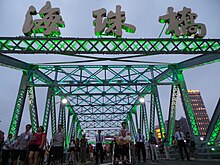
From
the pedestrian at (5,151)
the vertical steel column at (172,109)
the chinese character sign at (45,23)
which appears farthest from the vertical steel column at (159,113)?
the pedestrian at (5,151)

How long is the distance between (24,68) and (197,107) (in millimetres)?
Result: 159741

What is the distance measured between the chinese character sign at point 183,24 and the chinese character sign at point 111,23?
Result: 7.80 feet

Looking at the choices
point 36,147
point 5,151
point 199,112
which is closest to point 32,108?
point 5,151

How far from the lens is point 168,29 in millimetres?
12328

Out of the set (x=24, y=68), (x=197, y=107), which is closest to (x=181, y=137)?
(x=24, y=68)

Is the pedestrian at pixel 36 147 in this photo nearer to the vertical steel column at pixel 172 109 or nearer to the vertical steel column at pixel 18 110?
the vertical steel column at pixel 18 110

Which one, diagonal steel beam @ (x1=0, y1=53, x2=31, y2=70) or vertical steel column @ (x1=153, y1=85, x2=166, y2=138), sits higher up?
diagonal steel beam @ (x1=0, y1=53, x2=31, y2=70)

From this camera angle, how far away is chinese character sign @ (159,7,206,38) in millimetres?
12273

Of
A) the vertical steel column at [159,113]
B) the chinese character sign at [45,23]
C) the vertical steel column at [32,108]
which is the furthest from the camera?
the vertical steel column at [159,113]

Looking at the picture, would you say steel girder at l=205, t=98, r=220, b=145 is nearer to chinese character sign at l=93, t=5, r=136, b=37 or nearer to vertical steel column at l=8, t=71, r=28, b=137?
chinese character sign at l=93, t=5, r=136, b=37

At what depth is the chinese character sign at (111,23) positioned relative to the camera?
11.7 meters

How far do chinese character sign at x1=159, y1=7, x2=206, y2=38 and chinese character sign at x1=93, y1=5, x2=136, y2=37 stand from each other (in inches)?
93.6

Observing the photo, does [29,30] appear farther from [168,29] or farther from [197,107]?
[197,107]

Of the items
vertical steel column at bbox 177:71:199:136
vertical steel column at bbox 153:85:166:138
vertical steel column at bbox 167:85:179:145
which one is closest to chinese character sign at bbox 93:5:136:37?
vertical steel column at bbox 177:71:199:136
